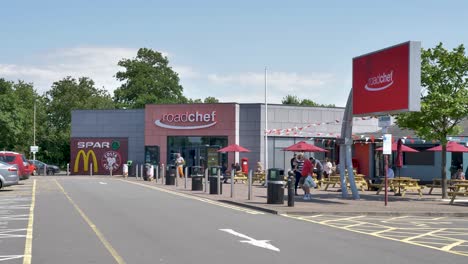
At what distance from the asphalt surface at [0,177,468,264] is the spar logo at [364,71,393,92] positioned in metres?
5.90

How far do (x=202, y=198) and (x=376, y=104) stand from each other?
7.44 metres

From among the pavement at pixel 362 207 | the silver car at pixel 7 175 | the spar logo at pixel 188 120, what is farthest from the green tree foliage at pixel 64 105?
the pavement at pixel 362 207

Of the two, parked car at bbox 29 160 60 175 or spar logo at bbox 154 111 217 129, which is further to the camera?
parked car at bbox 29 160 60 175

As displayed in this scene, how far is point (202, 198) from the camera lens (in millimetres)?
24734

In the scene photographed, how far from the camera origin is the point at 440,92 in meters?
24.3

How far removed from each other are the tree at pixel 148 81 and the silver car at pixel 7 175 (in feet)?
188

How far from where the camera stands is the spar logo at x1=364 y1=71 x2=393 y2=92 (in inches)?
886

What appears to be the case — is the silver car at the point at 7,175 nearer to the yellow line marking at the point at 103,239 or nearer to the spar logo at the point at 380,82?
the yellow line marking at the point at 103,239

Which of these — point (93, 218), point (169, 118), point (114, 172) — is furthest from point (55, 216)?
point (114, 172)

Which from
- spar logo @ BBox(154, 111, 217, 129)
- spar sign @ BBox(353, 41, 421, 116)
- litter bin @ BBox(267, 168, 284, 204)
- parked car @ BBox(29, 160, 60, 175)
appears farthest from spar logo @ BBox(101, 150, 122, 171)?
litter bin @ BBox(267, 168, 284, 204)

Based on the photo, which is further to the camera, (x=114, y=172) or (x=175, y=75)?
(x=175, y=75)

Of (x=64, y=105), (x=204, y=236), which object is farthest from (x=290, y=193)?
(x=64, y=105)

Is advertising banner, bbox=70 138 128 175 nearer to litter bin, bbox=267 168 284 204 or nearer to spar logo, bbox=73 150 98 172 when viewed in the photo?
spar logo, bbox=73 150 98 172

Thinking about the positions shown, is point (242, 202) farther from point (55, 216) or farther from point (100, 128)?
point (100, 128)
